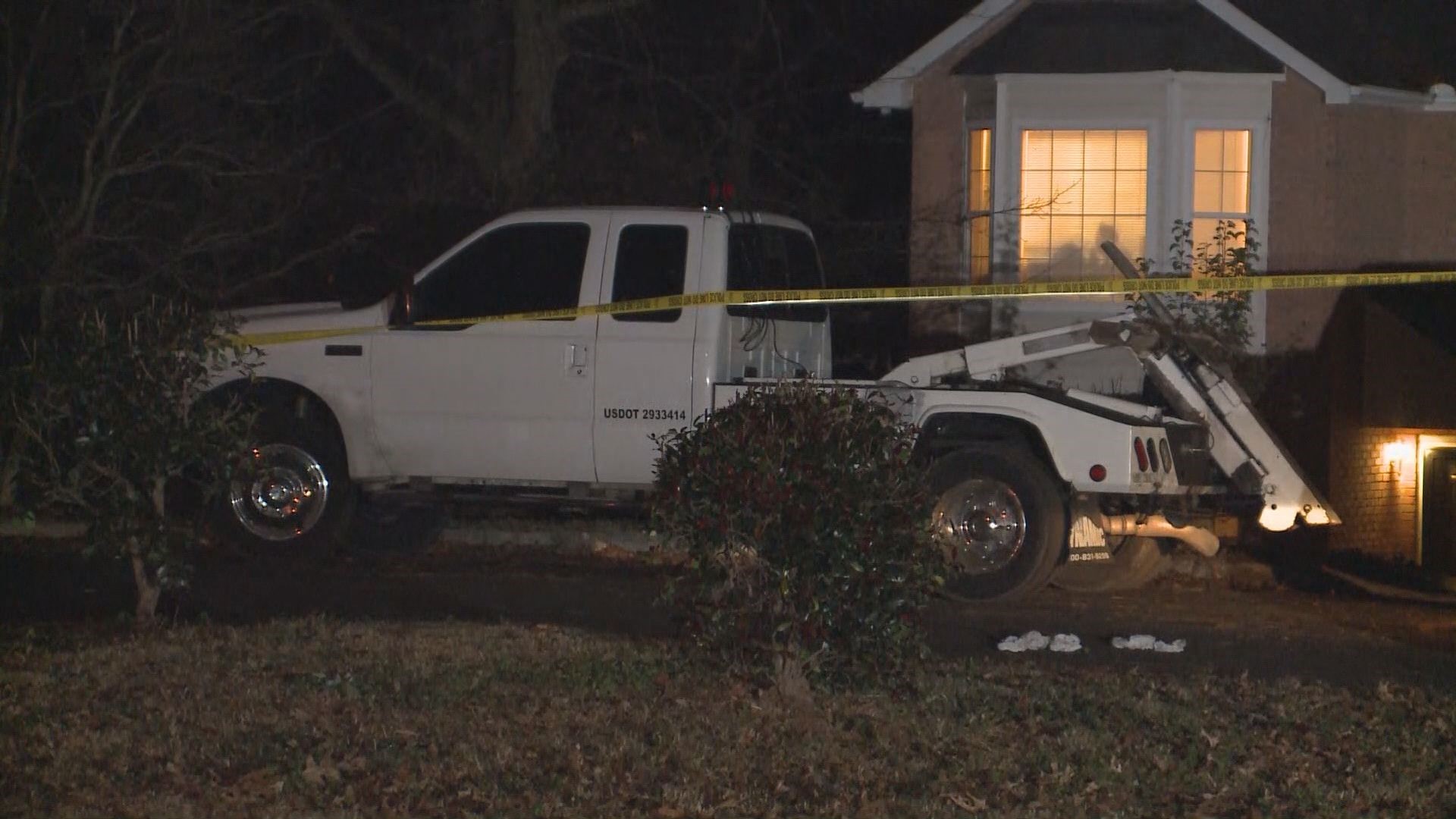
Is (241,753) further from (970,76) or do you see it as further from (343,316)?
(970,76)

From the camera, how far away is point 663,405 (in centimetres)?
997

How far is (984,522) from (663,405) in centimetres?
193

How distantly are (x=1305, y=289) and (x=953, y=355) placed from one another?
4.83 metres

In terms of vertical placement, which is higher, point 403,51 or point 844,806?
point 403,51

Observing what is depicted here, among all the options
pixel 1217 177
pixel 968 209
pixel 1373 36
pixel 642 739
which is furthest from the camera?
pixel 1373 36

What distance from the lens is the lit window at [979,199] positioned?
14695 mm

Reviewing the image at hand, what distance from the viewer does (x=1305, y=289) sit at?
13688mm

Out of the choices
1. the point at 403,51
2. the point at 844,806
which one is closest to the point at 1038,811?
the point at 844,806

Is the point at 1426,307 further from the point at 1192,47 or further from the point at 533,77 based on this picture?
the point at 533,77

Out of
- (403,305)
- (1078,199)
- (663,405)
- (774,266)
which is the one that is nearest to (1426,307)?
(1078,199)

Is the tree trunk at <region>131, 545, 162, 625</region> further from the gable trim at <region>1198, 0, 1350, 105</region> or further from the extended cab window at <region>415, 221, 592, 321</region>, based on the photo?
the gable trim at <region>1198, 0, 1350, 105</region>

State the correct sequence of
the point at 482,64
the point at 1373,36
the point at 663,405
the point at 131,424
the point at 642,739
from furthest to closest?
the point at 482,64
the point at 1373,36
the point at 663,405
the point at 131,424
the point at 642,739

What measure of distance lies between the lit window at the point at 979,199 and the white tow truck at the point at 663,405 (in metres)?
4.15

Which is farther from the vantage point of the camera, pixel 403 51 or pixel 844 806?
pixel 403 51
